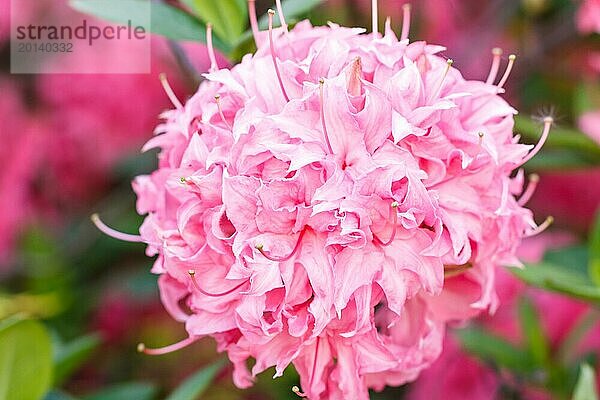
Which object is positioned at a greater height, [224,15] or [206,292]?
[224,15]

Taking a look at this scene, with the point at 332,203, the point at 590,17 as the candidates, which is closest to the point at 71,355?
the point at 332,203

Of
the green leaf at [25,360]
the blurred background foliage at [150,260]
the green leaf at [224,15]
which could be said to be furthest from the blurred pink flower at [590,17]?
the green leaf at [25,360]

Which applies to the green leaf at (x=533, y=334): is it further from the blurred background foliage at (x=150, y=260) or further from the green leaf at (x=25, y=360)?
the green leaf at (x=25, y=360)

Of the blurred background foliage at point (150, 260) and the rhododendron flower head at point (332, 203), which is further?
the blurred background foliage at point (150, 260)

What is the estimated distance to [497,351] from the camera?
0.94 meters

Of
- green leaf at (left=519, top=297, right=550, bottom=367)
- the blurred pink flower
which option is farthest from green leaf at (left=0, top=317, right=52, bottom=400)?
the blurred pink flower

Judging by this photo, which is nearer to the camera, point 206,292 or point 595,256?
point 206,292

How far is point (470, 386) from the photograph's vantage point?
1.03m

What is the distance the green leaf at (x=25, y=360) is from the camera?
759 millimetres

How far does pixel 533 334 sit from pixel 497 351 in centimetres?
4

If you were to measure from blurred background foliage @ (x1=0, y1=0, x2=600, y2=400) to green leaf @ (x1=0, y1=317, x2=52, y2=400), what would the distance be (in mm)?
109

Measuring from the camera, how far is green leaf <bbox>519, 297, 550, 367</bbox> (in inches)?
36.7

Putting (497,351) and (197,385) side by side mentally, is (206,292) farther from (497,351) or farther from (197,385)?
(497,351)

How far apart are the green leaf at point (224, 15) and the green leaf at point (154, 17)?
12 mm
